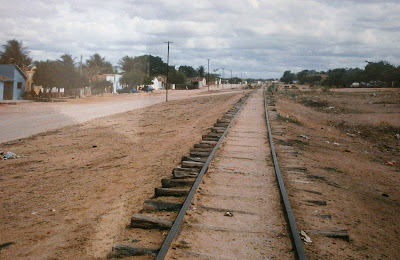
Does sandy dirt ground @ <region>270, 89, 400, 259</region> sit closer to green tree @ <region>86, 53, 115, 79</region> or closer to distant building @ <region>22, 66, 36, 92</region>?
distant building @ <region>22, 66, 36, 92</region>

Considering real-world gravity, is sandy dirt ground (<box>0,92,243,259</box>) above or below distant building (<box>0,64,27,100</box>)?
below

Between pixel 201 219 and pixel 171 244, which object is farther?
pixel 201 219

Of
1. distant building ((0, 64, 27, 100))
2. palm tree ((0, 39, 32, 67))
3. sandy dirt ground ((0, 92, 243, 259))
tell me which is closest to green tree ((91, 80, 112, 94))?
palm tree ((0, 39, 32, 67))

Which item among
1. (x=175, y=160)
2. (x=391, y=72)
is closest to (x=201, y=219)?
(x=175, y=160)

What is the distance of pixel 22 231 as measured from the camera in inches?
227

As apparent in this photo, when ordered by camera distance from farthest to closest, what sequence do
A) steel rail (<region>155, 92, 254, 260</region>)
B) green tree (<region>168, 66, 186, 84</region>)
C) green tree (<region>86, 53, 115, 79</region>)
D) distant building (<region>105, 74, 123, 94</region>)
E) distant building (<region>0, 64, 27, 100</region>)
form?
green tree (<region>168, 66, 186, 84</region>)
green tree (<region>86, 53, 115, 79</region>)
distant building (<region>105, 74, 123, 94</region>)
distant building (<region>0, 64, 27, 100</region>)
steel rail (<region>155, 92, 254, 260</region>)

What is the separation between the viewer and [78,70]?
61375 millimetres

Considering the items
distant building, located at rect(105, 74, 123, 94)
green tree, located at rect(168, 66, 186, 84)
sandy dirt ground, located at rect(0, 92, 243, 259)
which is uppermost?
green tree, located at rect(168, 66, 186, 84)

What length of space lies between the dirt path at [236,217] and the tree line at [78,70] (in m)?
47.4

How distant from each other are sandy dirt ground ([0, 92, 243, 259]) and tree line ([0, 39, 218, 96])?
37.5m

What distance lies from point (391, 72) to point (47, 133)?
81293mm

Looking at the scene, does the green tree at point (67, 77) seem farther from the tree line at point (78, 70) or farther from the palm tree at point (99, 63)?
the palm tree at point (99, 63)

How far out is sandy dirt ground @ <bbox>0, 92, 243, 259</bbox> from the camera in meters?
5.10

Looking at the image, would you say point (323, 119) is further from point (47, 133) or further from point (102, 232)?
point (102, 232)
